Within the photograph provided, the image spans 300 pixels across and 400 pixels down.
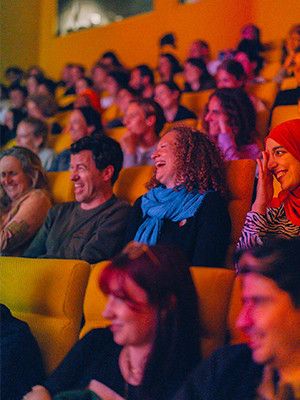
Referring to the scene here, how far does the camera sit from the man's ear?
6.50 feet

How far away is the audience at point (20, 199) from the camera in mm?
2104

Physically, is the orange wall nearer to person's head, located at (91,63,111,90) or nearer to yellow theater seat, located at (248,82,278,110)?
person's head, located at (91,63,111,90)

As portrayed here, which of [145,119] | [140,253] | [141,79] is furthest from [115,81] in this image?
[140,253]

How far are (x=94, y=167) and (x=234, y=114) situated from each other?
0.45 metres

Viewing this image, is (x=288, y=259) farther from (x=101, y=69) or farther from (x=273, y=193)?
(x=101, y=69)

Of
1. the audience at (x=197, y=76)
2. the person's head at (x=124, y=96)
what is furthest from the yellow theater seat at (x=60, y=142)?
the audience at (x=197, y=76)

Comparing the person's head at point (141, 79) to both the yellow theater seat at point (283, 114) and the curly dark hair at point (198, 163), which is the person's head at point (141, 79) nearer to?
the yellow theater seat at point (283, 114)

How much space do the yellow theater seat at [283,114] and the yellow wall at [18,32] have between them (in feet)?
10.7

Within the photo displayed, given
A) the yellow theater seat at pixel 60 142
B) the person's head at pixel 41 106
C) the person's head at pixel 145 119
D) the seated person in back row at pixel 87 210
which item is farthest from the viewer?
the person's head at pixel 41 106

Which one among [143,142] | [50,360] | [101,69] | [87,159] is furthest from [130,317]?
[101,69]

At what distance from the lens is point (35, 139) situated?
2908 millimetres

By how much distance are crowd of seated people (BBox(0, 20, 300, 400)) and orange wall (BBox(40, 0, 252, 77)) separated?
87 cm

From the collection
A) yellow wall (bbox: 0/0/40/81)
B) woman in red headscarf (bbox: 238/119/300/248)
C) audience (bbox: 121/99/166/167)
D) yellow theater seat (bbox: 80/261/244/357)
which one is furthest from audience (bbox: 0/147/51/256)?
yellow wall (bbox: 0/0/40/81)

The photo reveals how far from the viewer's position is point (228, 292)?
1.22m
